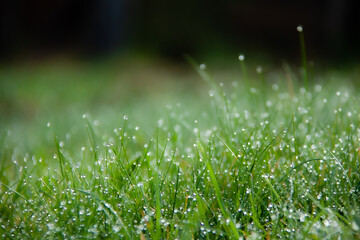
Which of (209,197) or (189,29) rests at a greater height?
(189,29)

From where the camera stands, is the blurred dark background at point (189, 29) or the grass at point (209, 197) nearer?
the grass at point (209, 197)

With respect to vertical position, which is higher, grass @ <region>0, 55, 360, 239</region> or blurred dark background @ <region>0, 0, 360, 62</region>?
blurred dark background @ <region>0, 0, 360, 62</region>

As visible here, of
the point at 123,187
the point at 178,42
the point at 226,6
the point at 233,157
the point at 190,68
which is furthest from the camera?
the point at 226,6

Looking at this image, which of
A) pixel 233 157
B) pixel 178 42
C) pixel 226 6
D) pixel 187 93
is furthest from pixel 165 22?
pixel 233 157

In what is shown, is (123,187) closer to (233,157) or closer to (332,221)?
(233,157)

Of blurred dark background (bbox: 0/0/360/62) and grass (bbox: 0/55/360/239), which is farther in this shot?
blurred dark background (bbox: 0/0/360/62)

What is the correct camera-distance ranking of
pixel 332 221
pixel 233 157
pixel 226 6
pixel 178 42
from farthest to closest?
pixel 226 6 → pixel 178 42 → pixel 233 157 → pixel 332 221

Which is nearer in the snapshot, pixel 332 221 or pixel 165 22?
pixel 332 221

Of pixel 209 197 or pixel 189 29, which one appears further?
pixel 189 29
